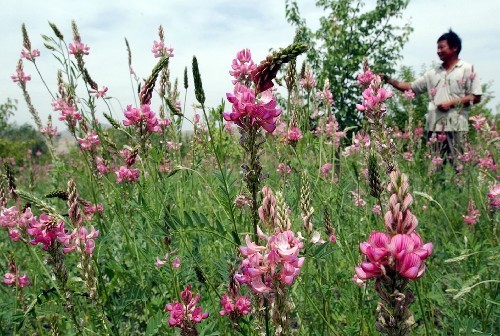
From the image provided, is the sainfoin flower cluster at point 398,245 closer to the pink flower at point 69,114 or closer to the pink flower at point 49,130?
the pink flower at point 69,114

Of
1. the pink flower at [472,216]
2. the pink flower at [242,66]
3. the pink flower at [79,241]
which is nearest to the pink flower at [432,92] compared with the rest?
the pink flower at [472,216]

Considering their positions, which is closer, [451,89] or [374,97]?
[374,97]

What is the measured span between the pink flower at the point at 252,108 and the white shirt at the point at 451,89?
5.34 m

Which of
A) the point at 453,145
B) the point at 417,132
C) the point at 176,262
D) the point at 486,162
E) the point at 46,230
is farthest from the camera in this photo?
the point at 453,145

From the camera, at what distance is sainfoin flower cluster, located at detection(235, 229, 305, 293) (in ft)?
3.66

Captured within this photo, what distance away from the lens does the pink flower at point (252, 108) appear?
1.32 m

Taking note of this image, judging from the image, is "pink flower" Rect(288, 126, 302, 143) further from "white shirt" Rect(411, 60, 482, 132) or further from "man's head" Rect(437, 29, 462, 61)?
"man's head" Rect(437, 29, 462, 61)

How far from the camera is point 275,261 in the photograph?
3.69 ft

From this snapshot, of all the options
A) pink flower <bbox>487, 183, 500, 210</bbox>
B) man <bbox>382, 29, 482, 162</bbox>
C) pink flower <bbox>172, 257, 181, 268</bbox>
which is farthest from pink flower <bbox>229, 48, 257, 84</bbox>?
man <bbox>382, 29, 482, 162</bbox>

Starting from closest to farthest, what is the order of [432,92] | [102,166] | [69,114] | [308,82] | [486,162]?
[308,82] → [69,114] → [102,166] → [486,162] → [432,92]

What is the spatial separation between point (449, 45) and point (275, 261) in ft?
21.9

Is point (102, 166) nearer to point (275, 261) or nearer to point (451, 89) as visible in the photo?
point (275, 261)

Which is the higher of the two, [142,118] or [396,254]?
[142,118]

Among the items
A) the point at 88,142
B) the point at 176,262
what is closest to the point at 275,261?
the point at 176,262
